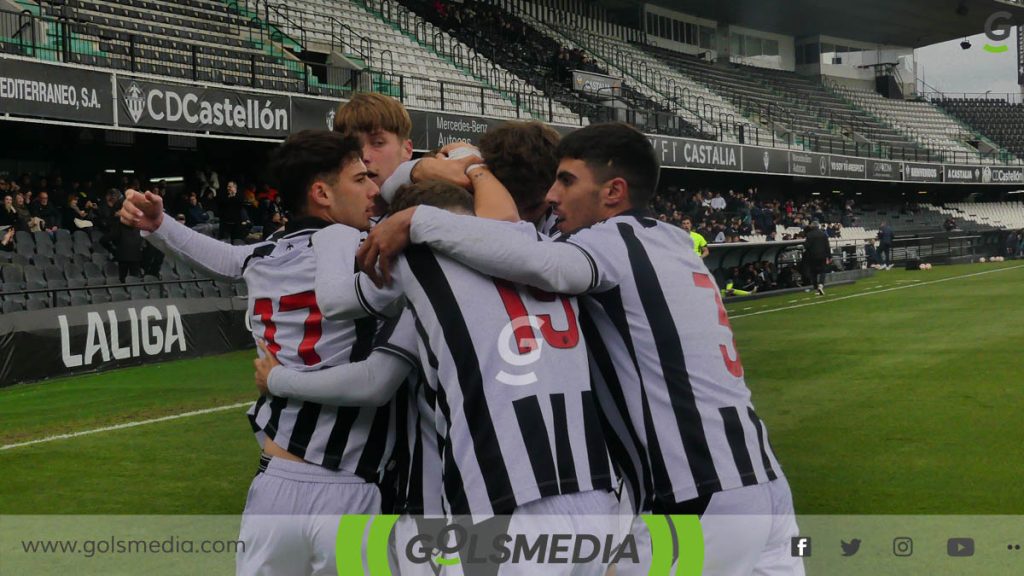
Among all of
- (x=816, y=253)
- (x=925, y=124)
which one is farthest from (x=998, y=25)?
Result: (x=816, y=253)

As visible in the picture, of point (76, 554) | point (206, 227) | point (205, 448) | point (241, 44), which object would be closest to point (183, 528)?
point (76, 554)

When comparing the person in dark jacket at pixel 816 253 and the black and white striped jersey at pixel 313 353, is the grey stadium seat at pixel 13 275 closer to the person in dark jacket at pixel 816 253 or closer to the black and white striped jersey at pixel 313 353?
the black and white striped jersey at pixel 313 353

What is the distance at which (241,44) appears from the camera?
72.2 feet

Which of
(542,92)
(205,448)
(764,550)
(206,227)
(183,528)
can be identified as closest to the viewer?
(764,550)

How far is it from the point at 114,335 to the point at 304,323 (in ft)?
37.2

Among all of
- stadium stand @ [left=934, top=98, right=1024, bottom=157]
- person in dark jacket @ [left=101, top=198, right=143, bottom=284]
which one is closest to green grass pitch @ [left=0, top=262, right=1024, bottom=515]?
person in dark jacket @ [left=101, top=198, right=143, bottom=284]

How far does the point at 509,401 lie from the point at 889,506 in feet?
14.5

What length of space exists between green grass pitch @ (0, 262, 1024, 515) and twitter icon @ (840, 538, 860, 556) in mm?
605

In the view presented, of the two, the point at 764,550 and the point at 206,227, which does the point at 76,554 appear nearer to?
the point at 764,550

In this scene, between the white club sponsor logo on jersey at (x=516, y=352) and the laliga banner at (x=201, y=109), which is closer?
the white club sponsor logo on jersey at (x=516, y=352)

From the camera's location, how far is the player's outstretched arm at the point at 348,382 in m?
2.62

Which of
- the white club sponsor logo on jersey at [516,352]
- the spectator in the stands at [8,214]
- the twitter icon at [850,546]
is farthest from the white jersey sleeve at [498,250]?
the spectator in the stands at [8,214]

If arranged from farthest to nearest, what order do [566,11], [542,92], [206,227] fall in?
[566,11], [542,92], [206,227]

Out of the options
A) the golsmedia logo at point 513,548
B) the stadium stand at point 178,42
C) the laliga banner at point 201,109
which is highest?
the stadium stand at point 178,42
